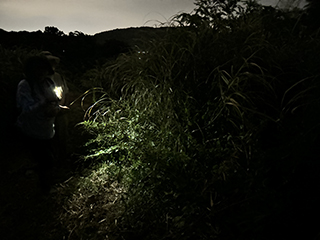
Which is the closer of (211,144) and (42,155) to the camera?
(211,144)

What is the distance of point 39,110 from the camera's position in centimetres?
380

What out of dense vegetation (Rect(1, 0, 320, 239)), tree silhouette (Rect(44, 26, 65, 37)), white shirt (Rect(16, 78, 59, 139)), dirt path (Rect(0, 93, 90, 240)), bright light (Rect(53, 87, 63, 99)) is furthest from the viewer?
tree silhouette (Rect(44, 26, 65, 37))

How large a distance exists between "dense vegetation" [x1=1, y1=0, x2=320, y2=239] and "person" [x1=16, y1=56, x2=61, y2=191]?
1.46 feet

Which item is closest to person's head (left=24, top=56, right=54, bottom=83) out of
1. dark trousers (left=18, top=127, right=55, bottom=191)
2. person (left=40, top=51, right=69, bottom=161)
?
person (left=40, top=51, right=69, bottom=161)

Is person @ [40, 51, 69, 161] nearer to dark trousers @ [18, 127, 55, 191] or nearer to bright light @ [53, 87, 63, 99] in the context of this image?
bright light @ [53, 87, 63, 99]

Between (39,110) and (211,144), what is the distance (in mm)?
2228

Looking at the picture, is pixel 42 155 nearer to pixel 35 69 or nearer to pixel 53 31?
pixel 35 69

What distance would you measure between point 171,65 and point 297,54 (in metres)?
1.58

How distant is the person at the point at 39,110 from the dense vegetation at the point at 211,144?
1.46 ft

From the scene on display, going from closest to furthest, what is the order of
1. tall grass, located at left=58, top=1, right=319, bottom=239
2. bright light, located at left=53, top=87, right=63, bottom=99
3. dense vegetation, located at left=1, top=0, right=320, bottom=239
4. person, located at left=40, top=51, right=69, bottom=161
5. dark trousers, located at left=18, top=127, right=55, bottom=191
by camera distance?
dense vegetation, located at left=1, top=0, right=320, bottom=239
tall grass, located at left=58, top=1, right=319, bottom=239
dark trousers, located at left=18, top=127, right=55, bottom=191
bright light, located at left=53, top=87, right=63, bottom=99
person, located at left=40, top=51, right=69, bottom=161

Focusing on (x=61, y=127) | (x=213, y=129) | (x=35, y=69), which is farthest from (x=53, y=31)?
(x=213, y=129)

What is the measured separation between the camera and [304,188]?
2350 millimetres

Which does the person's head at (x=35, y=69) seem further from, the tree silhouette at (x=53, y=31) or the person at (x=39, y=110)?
the tree silhouette at (x=53, y=31)

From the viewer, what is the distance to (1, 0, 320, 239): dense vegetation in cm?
239
